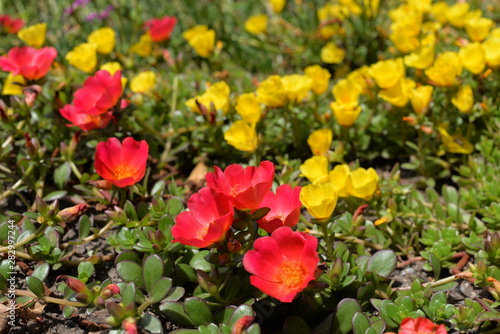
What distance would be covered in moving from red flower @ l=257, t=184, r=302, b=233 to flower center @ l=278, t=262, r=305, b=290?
134mm

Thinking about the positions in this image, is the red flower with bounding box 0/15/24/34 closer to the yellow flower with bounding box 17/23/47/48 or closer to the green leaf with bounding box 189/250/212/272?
the yellow flower with bounding box 17/23/47/48

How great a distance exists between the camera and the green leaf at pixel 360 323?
1459mm

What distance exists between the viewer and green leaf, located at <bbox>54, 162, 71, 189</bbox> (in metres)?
2.17

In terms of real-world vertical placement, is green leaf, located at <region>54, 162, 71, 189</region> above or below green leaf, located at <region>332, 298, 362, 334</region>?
above

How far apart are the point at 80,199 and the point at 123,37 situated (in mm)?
1984

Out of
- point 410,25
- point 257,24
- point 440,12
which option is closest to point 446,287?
point 410,25

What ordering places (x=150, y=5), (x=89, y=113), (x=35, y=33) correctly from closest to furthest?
(x=89, y=113) → (x=35, y=33) → (x=150, y=5)

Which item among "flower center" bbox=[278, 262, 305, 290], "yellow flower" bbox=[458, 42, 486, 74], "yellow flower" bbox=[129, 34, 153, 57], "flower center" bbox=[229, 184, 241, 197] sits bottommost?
"flower center" bbox=[278, 262, 305, 290]

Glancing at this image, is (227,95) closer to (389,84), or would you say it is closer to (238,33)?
(389,84)

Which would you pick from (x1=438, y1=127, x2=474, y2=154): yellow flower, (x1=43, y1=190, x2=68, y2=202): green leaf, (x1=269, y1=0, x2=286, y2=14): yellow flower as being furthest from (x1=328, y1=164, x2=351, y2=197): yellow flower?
(x1=269, y1=0, x2=286, y2=14): yellow flower

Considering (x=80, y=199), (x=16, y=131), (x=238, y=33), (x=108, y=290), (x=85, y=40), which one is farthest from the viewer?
(x=238, y=33)

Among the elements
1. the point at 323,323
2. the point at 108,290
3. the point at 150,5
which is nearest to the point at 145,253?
the point at 108,290

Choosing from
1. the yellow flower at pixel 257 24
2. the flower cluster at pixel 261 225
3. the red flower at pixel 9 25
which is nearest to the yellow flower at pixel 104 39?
the red flower at pixel 9 25

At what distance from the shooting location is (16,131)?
2301mm
